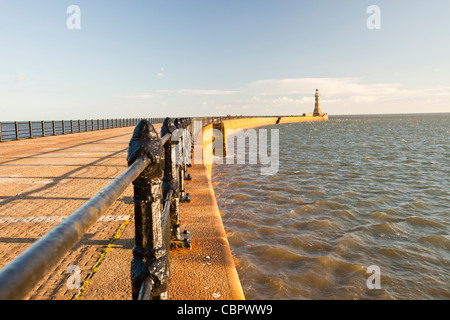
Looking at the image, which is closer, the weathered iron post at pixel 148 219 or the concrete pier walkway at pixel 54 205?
the weathered iron post at pixel 148 219

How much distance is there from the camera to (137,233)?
5.59 feet

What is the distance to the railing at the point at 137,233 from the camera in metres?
0.68

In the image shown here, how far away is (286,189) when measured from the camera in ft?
36.9

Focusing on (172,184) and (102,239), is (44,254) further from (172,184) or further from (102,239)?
(102,239)

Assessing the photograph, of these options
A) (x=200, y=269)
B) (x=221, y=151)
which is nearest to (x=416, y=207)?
(x=200, y=269)

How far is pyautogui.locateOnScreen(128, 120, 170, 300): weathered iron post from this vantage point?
162cm

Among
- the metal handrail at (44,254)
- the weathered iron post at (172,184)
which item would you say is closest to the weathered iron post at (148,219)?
the metal handrail at (44,254)

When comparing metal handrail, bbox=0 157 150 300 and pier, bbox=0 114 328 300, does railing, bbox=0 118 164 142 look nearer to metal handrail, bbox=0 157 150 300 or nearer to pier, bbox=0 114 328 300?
pier, bbox=0 114 328 300

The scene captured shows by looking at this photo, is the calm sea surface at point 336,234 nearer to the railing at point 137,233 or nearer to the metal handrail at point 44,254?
the railing at point 137,233

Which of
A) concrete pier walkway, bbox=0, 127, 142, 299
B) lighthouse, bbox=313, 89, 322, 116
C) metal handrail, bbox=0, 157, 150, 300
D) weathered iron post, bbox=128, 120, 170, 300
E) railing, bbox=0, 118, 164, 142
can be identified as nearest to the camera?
metal handrail, bbox=0, 157, 150, 300

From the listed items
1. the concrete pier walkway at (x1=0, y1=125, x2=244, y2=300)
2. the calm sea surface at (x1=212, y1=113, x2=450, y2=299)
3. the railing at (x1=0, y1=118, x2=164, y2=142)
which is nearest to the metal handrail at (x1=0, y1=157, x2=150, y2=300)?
the concrete pier walkway at (x1=0, y1=125, x2=244, y2=300)

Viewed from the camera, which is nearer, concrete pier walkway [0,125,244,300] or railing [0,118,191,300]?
railing [0,118,191,300]

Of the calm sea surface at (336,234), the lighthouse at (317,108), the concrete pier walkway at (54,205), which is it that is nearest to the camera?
the concrete pier walkway at (54,205)

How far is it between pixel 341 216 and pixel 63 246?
Answer: 857cm
